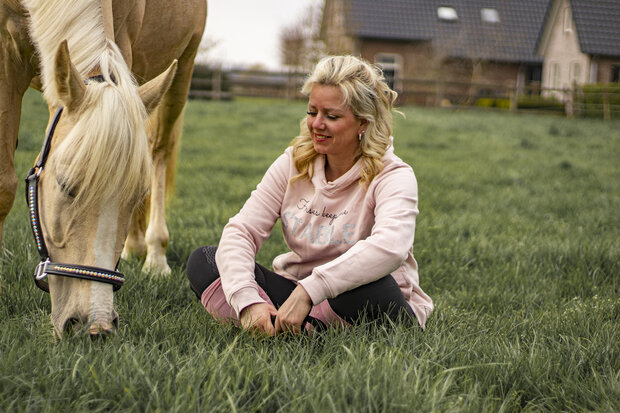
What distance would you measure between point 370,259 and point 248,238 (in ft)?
2.17

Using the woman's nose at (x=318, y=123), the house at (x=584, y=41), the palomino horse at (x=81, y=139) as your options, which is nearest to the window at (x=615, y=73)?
the house at (x=584, y=41)

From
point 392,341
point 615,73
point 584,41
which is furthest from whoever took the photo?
point 615,73

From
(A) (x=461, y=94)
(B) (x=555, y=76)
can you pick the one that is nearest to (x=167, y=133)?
(A) (x=461, y=94)

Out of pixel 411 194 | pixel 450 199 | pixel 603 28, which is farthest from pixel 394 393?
pixel 603 28

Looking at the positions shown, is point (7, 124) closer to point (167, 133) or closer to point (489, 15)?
point (167, 133)

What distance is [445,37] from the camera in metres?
30.4

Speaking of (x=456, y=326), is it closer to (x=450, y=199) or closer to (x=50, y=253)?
(x=50, y=253)

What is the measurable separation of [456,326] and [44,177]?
1859 mm

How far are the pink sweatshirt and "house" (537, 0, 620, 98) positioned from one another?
28345mm

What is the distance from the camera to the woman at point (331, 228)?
96.7 inches

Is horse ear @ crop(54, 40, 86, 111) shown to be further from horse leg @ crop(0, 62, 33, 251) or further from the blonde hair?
the blonde hair

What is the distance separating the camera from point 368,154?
2734 millimetres

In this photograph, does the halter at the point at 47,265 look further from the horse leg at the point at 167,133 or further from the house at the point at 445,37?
the house at the point at 445,37

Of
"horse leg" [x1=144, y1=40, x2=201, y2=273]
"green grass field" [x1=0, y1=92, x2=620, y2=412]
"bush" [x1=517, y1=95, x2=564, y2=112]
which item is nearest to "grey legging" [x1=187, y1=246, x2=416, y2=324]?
"green grass field" [x1=0, y1=92, x2=620, y2=412]
